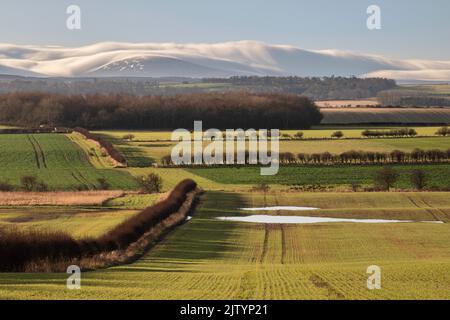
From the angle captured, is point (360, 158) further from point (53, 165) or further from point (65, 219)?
point (65, 219)

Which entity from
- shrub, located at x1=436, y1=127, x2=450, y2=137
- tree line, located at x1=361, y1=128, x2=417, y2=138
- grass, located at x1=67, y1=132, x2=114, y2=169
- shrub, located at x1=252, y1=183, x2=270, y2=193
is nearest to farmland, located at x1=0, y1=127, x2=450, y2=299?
grass, located at x1=67, y1=132, x2=114, y2=169

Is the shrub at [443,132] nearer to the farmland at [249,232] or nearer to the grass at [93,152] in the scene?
the farmland at [249,232]

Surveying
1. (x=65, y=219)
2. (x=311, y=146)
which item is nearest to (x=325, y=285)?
(x=65, y=219)

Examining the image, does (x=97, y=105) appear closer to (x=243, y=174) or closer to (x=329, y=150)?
(x=329, y=150)

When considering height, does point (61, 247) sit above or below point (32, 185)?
above

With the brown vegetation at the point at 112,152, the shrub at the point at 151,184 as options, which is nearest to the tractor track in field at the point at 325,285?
the shrub at the point at 151,184

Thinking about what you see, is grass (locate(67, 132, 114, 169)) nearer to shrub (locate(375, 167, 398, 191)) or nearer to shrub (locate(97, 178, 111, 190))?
shrub (locate(97, 178, 111, 190))
